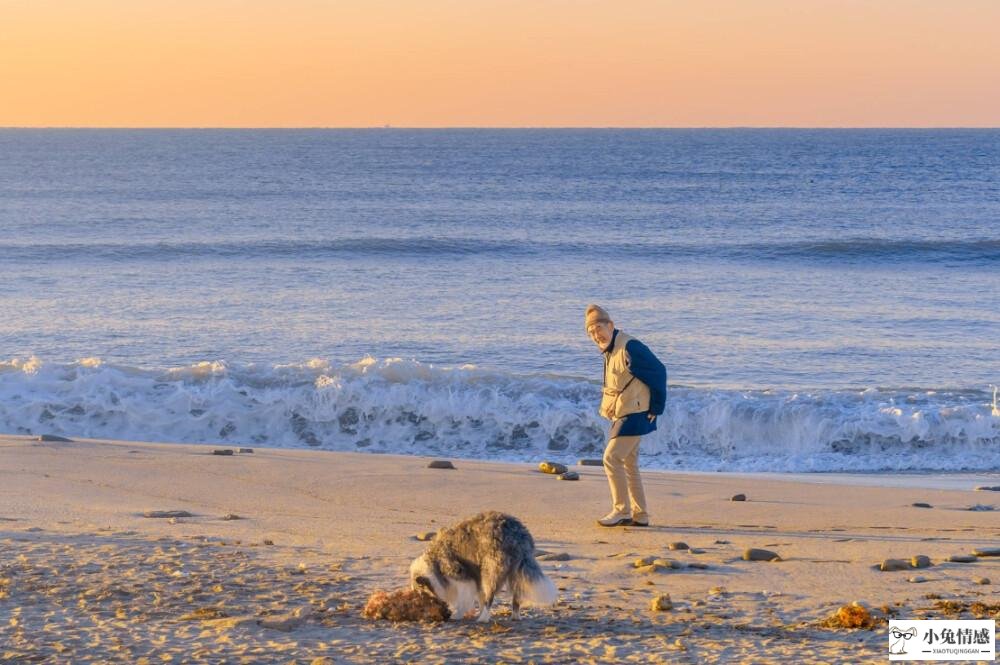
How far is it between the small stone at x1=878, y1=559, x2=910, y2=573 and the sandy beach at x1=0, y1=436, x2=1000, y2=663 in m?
0.07

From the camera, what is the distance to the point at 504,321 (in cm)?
2138

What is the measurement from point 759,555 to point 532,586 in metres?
1.97

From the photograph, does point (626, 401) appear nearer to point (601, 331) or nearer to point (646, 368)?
point (646, 368)

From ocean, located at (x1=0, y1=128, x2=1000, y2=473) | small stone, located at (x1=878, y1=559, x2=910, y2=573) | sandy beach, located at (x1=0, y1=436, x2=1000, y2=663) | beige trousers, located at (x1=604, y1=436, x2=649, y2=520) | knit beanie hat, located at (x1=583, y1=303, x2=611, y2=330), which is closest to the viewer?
sandy beach, located at (x1=0, y1=436, x2=1000, y2=663)

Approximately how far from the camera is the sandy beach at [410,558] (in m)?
5.06

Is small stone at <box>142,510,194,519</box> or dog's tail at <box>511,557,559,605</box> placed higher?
dog's tail at <box>511,557,559,605</box>

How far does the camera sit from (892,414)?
1395 cm

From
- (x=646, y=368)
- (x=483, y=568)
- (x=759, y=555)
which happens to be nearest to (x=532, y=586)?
(x=483, y=568)

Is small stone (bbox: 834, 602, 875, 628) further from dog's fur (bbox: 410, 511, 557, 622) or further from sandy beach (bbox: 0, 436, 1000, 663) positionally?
dog's fur (bbox: 410, 511, 557, 622)

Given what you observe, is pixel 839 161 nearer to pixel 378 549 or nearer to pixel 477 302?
pixel 477 302

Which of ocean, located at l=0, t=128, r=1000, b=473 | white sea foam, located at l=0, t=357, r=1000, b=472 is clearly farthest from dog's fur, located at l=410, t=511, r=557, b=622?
ocean, located at l=0, t=128, r=1000, b=473

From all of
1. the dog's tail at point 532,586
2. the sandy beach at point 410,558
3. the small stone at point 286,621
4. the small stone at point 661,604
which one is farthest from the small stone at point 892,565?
the small stone at point 286,621

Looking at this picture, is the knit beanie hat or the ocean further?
the ocean

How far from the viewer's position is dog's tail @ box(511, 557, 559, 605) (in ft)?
17.6
